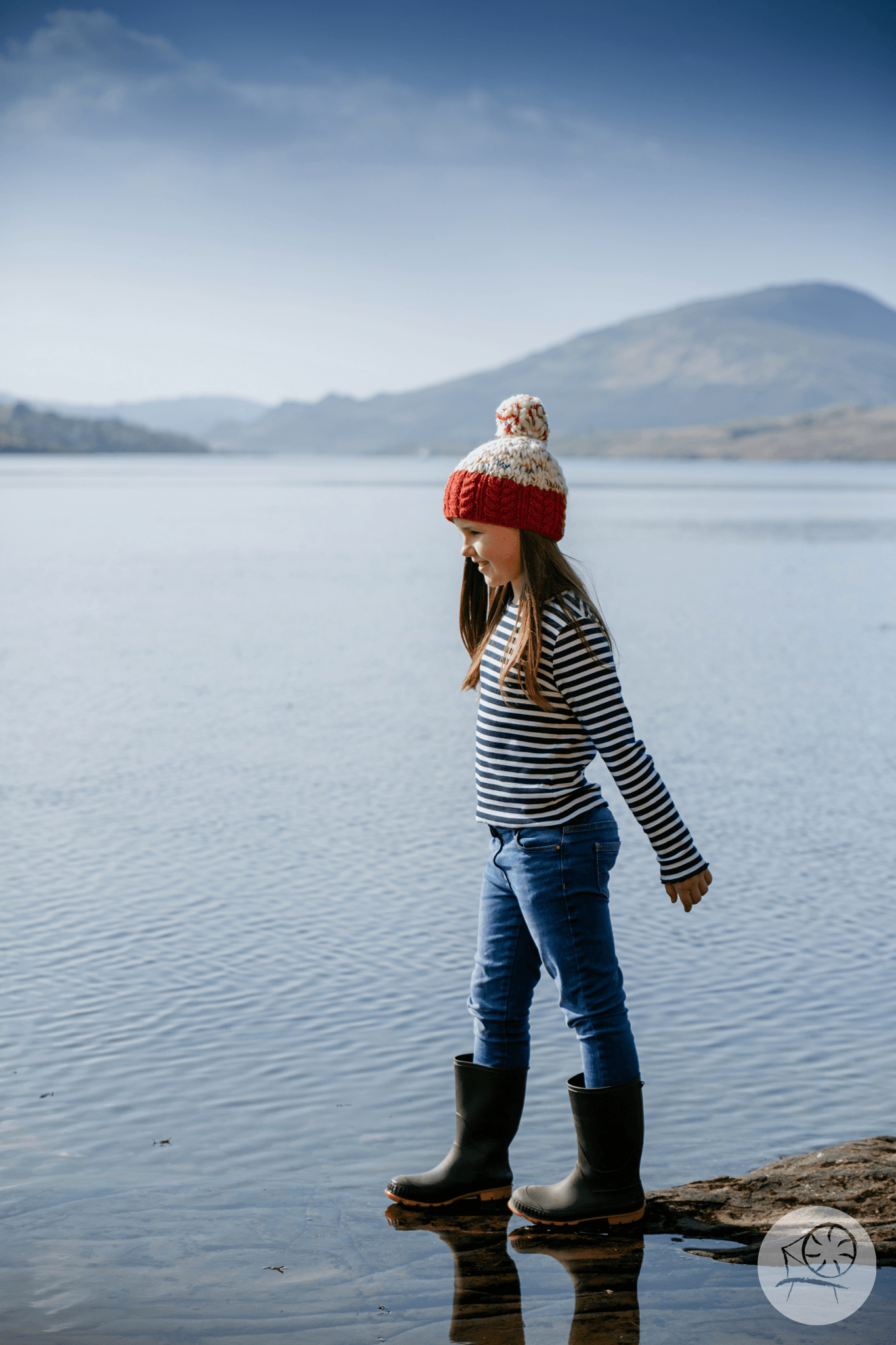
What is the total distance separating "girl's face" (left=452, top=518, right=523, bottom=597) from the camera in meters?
3.58

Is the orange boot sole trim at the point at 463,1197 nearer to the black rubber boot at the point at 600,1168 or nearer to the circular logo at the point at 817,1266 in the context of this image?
the black rubber boot at the point at 600,1168

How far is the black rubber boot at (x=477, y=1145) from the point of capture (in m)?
3.70

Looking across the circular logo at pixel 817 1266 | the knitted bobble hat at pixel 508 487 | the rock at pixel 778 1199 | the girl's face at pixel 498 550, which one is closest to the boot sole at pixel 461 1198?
the rock at pixel 778 1199

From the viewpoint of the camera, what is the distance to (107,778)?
9.80 metres

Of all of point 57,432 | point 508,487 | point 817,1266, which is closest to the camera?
point 817,1266

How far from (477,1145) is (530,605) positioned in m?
1.44

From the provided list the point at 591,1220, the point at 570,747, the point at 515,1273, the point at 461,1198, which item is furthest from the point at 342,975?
the point at 570,747

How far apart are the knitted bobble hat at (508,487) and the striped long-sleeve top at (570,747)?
0.23 metres

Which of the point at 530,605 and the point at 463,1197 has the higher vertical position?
the point at 530,605

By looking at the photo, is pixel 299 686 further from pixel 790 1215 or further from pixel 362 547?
pixel 362 547

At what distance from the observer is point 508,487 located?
3.54 meters

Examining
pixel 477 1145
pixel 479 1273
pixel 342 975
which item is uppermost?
pixel 477 1145

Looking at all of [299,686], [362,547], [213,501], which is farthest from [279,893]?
[213,501]

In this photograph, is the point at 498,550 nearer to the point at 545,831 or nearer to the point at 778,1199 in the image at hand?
the point at 545,831
